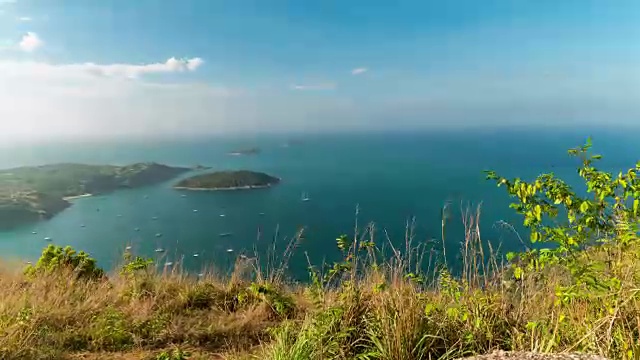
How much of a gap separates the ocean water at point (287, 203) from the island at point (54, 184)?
110 cm

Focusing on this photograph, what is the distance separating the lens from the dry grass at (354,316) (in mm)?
2398

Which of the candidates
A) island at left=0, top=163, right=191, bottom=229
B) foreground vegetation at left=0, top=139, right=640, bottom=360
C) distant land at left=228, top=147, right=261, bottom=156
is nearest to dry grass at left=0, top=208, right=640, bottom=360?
foreground vegetation at left=0, top=139, right=640, bottom=360

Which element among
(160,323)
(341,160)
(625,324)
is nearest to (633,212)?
(625,324)

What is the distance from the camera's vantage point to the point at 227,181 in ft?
175

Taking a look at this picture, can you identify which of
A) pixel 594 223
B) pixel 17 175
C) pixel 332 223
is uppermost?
pixel 594 223

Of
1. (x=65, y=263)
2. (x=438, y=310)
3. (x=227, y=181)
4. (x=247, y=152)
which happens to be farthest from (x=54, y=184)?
(x=438, y=310)

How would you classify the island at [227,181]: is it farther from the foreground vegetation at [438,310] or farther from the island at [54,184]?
the foreground vegetation at [438,310]

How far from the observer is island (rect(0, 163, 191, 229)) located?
31.8 m

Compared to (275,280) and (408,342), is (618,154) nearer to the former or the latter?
(275,280)

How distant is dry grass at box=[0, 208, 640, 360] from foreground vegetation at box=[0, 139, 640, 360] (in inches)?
0.4

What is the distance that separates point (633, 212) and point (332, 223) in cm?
2919

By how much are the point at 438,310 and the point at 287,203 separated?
42.1 metres

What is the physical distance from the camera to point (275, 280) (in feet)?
16.4

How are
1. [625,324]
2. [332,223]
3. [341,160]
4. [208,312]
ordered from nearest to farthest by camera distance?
1. [625,324]
2. [208,312]
3. [332,223]
4. [341,160]
